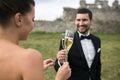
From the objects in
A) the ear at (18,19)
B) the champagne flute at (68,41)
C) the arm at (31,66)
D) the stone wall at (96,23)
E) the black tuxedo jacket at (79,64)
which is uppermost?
the ear at (18,19)

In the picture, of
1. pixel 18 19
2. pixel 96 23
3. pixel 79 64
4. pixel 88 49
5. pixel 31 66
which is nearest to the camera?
pixel 31 66

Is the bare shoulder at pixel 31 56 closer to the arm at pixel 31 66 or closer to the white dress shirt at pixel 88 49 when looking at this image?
the arm at pixel 31 66

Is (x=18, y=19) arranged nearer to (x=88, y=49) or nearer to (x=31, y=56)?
(x=31, y=56)

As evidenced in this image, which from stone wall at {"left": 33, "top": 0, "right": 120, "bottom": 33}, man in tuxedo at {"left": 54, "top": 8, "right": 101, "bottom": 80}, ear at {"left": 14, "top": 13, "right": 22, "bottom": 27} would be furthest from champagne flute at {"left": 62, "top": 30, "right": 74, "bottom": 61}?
stone wall at {"left": 33, "top": 0, "right": 120, "bottom": 33}

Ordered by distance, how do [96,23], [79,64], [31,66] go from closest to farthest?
[31,66]
[79,64]
[96,23]

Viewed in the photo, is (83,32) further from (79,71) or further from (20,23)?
(20,23)

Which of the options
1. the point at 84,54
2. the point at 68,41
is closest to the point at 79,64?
the point at 84,54

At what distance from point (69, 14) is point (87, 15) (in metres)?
29.7

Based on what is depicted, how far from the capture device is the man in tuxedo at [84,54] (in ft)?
17.1

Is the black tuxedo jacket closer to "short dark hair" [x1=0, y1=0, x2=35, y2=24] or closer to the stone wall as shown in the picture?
"short dark hair" [x1=0, y1=0, x2=35, y2=24]

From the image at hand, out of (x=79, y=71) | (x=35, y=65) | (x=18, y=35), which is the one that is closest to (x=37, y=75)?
(x=35, y=65)

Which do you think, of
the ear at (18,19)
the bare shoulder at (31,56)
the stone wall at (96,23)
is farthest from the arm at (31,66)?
the stone wall at (96,23)

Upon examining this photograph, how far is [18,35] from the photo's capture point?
7.01 feet

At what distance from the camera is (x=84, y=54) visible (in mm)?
5273
